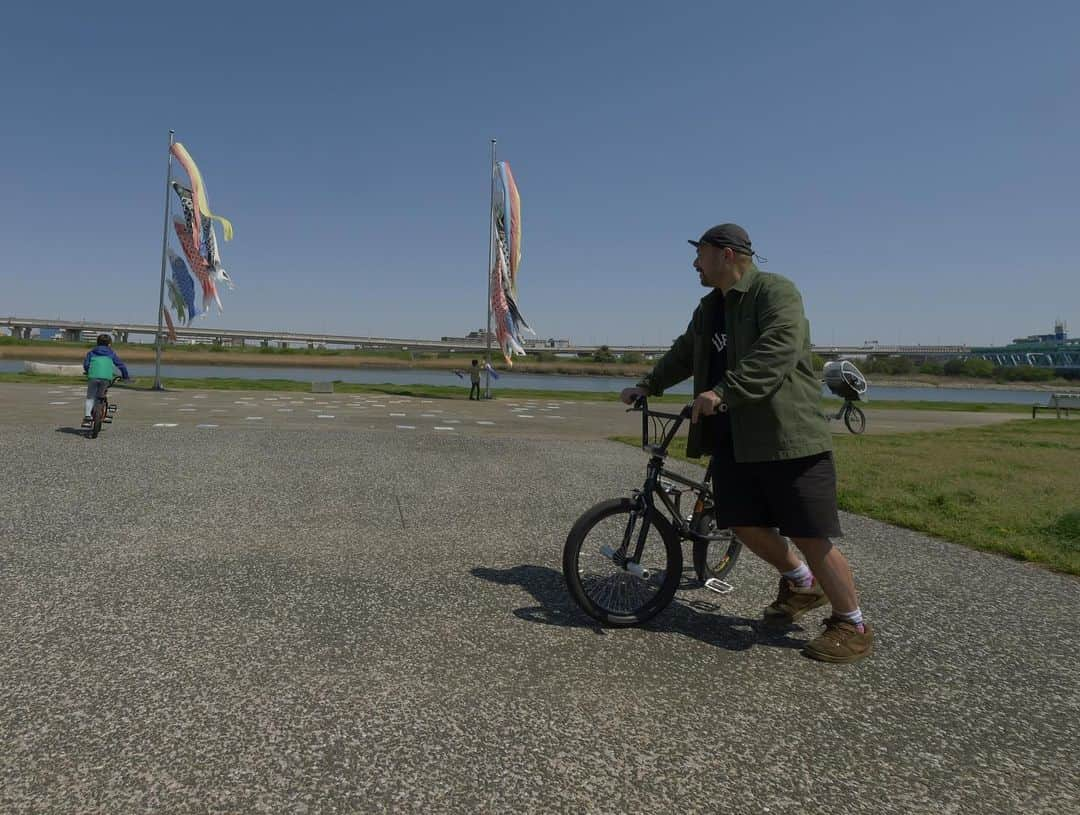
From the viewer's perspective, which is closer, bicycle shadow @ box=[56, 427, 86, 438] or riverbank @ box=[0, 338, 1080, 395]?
bicycle shadow @ box=[56, 427, 86, 438]

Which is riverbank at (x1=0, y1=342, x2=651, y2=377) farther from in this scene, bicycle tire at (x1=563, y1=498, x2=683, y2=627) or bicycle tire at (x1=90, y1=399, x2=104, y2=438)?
bicycle tire at (x1=563, y1=498, x2=683, y2=627)

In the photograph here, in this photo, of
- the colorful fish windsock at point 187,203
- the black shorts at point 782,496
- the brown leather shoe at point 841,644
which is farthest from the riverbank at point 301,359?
the brown leather shoe at point 841,644

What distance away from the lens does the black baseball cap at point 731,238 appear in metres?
3.26

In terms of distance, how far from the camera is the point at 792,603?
3.50m

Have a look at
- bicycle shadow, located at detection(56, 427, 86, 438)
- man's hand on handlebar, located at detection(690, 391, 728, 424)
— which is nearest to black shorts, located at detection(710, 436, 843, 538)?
man's hand on handlebar, located at detection(690, 391, 728, 424)

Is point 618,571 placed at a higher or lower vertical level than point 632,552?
lower

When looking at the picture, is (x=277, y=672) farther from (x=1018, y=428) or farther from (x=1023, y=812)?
(x=1018, y=428)

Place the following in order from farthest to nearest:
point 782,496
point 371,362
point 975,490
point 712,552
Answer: point 371,362 < point 975,490 < point 712,552 < point 782,496

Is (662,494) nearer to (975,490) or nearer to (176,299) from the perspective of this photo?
(975,490)

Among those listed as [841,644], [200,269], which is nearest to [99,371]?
[841,644]

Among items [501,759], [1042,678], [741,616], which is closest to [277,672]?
[501,759]

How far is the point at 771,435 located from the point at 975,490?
6.23 meters

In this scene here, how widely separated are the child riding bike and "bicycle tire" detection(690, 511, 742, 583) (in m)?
9.84

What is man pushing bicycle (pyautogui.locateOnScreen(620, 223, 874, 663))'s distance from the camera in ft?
9.80
